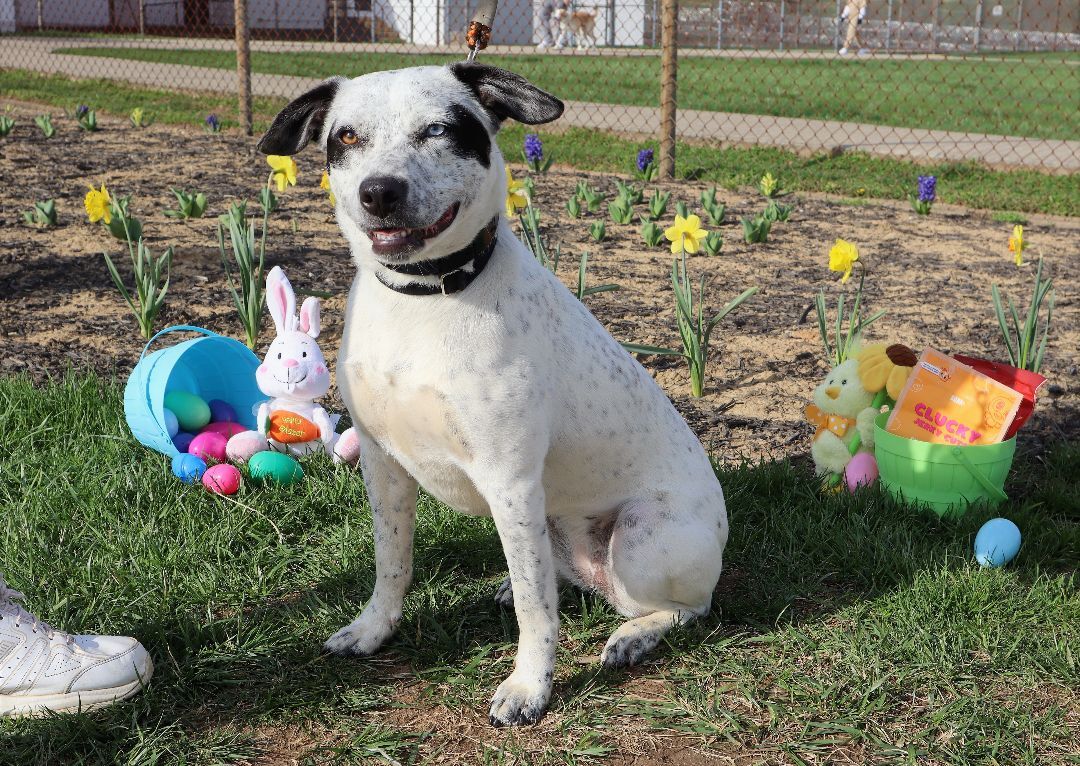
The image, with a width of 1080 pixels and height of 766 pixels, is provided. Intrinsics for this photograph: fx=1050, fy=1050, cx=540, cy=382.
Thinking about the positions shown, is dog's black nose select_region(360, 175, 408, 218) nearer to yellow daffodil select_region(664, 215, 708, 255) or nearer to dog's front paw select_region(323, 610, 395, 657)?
dog's front paw select_region(323, 610, 395, 657)

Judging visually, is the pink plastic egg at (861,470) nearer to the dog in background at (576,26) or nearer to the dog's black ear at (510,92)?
the dog's black ear at (510,92)

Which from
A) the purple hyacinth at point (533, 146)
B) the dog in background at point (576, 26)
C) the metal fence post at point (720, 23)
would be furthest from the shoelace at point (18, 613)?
the dog in background at point (576, 26)

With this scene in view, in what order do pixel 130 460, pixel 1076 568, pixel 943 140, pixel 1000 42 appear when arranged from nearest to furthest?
pixel 1076 568
pixel 130 460
pixel 943 140
pixel 1000 42

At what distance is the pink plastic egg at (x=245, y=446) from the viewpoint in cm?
346

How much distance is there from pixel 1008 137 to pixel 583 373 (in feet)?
32.7

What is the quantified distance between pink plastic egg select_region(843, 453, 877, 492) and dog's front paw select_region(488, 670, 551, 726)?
149 cm

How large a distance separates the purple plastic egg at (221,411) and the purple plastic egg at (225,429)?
0.08 meters

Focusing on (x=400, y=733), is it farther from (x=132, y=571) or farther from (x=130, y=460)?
(x=130, y=460)

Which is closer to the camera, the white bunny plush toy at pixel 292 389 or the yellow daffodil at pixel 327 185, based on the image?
the yellow daffodil at pixel 327 185

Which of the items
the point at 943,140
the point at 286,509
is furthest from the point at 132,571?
the point at 943,140

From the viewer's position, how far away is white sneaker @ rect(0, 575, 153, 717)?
7.69 ft

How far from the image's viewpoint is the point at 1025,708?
2467 mm

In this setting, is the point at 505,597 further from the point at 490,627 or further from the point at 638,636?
the point at 638,636

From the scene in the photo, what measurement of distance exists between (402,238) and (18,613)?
126cm
